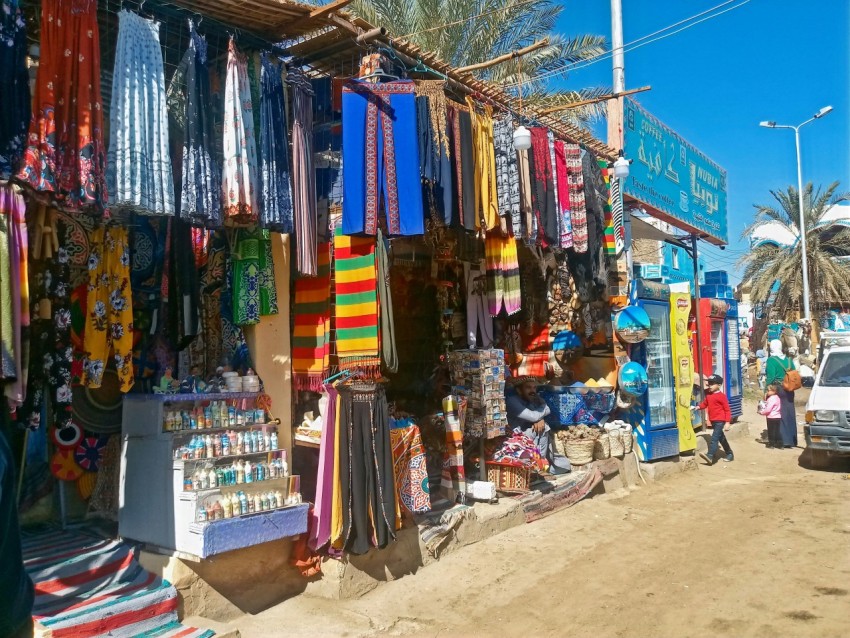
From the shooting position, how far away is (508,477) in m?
7.82

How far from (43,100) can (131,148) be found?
56cm

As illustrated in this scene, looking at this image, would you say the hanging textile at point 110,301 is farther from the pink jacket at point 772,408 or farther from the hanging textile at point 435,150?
the pink jacket at point 772,408

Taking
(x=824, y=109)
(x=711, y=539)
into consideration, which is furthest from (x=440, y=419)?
(x=824, y=109)

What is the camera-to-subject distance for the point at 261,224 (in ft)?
17.9

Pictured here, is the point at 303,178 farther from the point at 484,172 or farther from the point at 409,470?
the point at 409,470

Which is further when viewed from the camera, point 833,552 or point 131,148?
point 833,552

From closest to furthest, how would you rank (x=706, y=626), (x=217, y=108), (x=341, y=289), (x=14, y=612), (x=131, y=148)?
(x=14, y=612)
(x=131, y=148)
(x=706, y=626)
(x=217, y=108)
(x=341, y=289)

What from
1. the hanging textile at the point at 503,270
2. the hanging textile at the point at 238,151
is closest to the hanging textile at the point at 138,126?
the hanging textile at the point at 238,151

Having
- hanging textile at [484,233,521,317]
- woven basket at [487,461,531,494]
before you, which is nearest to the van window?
woven basket at [487,461,531,494]

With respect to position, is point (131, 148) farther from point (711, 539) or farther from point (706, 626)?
point (711, 539)

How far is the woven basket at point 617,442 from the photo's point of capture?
9719 millimetres

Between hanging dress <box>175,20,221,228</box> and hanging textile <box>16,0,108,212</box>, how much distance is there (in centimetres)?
57

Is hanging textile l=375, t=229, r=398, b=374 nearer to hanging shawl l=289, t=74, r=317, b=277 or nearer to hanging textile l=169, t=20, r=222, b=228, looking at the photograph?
hanging shawl l=289, t=74, r=317, b=277

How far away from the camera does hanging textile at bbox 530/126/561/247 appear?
8039mm
